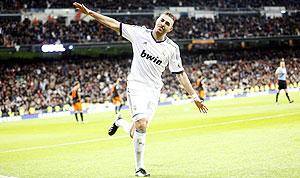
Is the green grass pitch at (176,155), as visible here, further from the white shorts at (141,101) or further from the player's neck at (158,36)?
the player's neck at (158,36)

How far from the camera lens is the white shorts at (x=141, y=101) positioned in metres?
8.39

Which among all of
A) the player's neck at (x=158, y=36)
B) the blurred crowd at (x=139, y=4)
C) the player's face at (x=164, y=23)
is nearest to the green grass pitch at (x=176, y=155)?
the player's neck at (x=158, y=36)

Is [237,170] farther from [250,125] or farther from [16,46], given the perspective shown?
[16,46]

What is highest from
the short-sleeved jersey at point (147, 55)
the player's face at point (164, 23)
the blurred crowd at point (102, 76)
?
the player's face at point (164, 23)

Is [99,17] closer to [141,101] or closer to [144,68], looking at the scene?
[144,68]

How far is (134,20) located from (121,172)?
48858mm

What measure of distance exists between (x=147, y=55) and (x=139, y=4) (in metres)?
50.9

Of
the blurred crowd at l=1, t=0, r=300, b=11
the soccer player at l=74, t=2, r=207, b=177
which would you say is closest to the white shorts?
the soccer player at l=74, t=2, r=207, b=177

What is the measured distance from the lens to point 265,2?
6938 centimetres

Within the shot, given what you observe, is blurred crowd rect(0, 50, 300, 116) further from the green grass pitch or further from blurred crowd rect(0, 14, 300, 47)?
the green grass pitch

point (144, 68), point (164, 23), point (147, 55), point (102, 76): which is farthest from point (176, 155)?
point (102, 76)

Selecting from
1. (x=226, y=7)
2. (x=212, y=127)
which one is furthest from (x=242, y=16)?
(x=212, y=127)

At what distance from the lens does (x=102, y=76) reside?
48.3 meters

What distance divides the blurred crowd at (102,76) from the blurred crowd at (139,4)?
21.1ft
